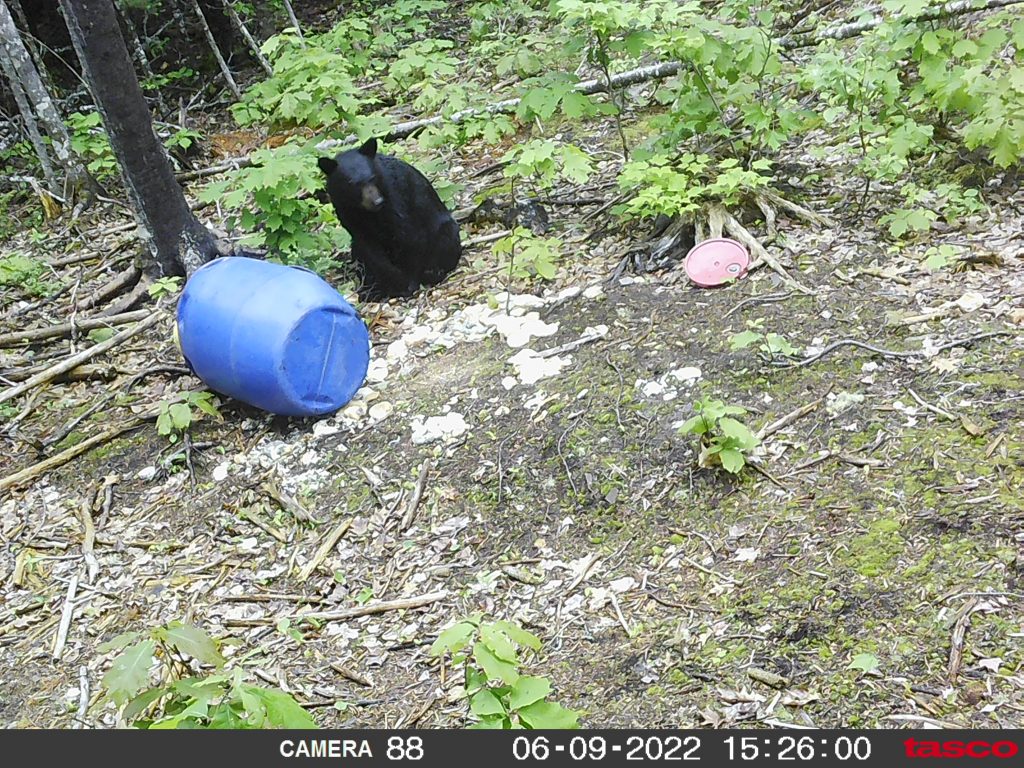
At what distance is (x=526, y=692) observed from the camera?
8.12ft

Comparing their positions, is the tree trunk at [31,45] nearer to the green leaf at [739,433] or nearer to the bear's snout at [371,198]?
the bear's snout at [371,198]

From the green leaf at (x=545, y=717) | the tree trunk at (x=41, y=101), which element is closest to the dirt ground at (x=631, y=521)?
the green leaf at (x=545, y=717)

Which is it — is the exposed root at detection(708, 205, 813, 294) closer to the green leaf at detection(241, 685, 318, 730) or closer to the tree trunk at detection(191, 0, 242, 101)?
the green leaf at detection(241, 685, 318, 730)

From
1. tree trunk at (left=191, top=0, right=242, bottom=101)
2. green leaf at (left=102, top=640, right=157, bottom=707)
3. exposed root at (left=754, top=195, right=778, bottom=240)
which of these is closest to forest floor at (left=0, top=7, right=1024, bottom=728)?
exposed root at (left=754, top=195, right=778, bottom=240)

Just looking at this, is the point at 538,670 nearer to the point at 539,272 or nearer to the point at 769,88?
the point at 539,272

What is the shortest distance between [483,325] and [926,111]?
10.3 feet

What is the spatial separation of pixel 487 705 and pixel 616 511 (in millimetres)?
1549

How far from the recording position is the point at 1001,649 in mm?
2783

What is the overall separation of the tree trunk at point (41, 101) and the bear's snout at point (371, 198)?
3904 millimetres

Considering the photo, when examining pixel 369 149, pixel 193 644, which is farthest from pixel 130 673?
pixel 369 149

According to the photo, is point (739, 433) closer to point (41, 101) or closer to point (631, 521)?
point (631, 521)

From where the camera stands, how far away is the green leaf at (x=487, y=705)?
2434 millimetres

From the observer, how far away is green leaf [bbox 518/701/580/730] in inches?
95.7
